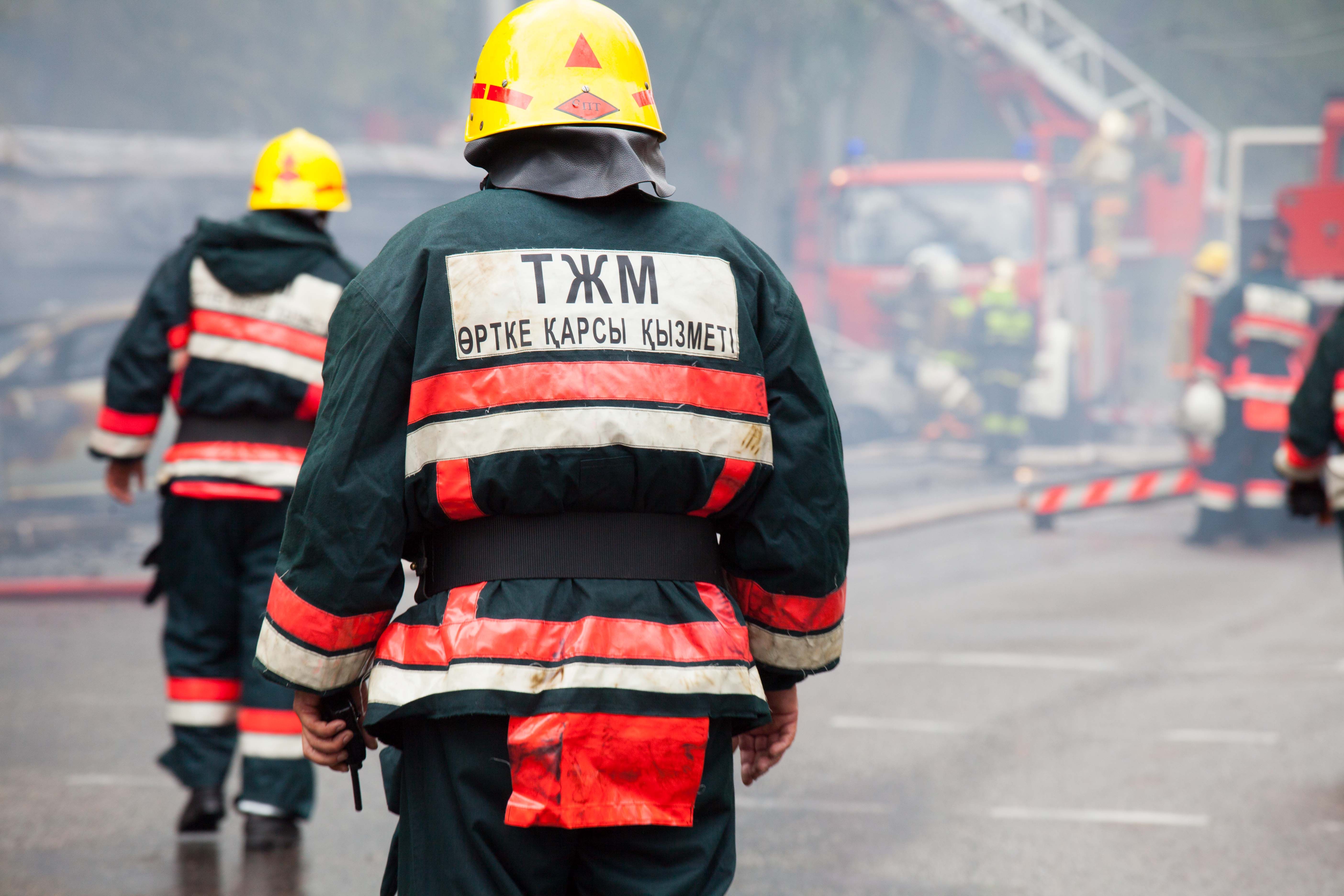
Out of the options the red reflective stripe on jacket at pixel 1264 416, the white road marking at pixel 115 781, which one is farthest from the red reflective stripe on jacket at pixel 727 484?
the red reflective stripe on jacket at pixel 1264 416

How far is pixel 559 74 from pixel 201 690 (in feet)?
8.15

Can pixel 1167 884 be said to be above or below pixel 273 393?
below

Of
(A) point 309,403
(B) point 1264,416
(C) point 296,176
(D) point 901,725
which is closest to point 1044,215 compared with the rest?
(B) point 1264,416

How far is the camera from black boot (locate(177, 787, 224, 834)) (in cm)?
397

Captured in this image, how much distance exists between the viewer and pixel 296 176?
4086 mm

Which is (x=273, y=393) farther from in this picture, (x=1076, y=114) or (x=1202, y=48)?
(x=1202, y=48)

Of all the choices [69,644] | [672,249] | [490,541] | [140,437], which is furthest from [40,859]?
[69,644]

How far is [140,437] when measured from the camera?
4.09 meters

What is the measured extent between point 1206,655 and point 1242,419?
322 cm

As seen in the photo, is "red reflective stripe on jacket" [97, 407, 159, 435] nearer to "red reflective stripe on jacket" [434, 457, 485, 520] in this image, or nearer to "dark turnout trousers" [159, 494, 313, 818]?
"dark turnout trousers" [159, 494, 313, 818]

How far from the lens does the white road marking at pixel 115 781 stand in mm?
4523

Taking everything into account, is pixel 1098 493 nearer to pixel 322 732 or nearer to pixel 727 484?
pixel 727 484

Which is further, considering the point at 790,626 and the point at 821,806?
the point at 821,806

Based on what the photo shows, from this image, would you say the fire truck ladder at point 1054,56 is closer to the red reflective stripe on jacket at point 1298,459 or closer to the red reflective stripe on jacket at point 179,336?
the red reflective stripe on jacket at point 1298,459
